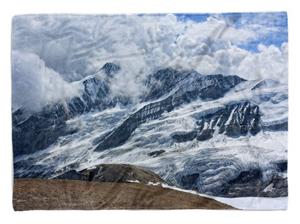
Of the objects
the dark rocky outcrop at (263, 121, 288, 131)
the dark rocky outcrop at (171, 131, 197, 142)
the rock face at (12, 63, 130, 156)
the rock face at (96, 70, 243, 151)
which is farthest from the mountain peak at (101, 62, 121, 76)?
the dark rocky outcrop at (263, 121, 288, 131)

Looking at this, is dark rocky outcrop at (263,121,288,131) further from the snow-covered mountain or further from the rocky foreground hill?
the rocky foreground hill

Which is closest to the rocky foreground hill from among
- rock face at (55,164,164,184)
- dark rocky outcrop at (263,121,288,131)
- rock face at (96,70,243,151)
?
rock face at (55,164,164,184)

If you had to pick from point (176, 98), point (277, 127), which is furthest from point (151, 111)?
point (277, 127)

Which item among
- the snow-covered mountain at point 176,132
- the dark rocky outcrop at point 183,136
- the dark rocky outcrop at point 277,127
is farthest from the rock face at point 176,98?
the dark rocky outcrop at point 277,127

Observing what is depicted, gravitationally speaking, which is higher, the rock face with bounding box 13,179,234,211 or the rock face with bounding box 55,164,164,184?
the rock face with bounding box 55,164,164,184

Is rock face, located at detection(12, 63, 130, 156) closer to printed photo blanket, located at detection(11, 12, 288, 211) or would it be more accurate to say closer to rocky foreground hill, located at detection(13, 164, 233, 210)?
printed photo blanket, located at detection(11, 12, 288, 211)

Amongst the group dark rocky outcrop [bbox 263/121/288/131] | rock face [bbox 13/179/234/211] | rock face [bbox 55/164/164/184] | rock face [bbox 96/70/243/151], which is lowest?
rock face [bbox 13/179/234/211]

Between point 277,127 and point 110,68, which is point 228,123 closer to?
point 277,127

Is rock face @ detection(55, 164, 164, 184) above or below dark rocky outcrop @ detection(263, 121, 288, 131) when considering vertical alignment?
below
